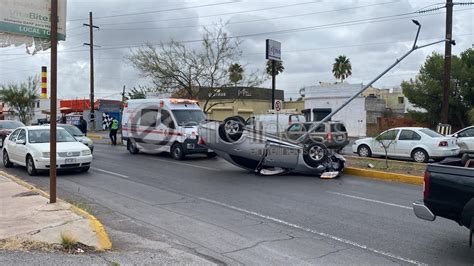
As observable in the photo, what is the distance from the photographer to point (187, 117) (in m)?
18.4

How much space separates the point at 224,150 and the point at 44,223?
7.20m

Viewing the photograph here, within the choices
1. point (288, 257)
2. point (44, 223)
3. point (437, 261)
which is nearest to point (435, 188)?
point (437, 261)

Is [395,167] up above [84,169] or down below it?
above

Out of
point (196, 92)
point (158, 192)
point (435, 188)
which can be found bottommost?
point (158, 192)

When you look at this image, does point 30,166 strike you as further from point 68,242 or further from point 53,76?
point 68,242

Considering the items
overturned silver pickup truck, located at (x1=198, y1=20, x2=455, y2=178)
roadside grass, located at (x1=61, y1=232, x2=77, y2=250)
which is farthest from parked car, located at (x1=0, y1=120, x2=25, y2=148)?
roadside grass, located at (x1=61, y1=232, x2=77, y2=250)

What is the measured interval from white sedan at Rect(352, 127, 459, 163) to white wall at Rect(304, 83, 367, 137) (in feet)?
69.1

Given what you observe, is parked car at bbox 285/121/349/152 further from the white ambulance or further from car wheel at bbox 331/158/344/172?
car wheel at bbox 331/158/344/172

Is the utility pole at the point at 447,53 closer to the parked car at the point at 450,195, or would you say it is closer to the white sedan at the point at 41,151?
the white sedan at the point at 41,151

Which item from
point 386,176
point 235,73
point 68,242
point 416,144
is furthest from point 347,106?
point 68,242

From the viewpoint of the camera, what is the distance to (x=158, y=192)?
1045 centimetres

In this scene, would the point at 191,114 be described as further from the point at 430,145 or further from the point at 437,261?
→ the point at 437,261

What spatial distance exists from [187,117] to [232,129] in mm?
5407

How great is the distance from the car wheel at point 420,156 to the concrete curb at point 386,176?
14.7 ft
